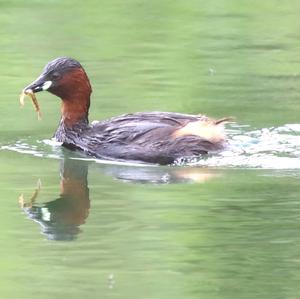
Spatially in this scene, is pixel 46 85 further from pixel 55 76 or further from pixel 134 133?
pixel 134 133

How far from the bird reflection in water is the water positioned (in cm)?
2

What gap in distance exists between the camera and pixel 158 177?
1043 centimetres

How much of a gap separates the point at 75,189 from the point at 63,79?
160 centimetres

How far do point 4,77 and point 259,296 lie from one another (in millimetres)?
7323

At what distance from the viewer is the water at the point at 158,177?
7852 mm

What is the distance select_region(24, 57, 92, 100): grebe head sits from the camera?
11.4 m

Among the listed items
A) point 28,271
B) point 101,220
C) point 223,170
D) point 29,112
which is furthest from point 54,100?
point 28,271

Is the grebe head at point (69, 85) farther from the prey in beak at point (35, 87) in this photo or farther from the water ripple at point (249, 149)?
the water ripple at point (249, 149)

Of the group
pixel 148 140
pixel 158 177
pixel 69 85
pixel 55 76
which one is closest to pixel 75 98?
pixel 69 85

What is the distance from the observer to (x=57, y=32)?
17.0 metres

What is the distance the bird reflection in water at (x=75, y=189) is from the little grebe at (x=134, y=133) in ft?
0.56

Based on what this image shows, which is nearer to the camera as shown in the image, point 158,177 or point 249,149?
point 158,177

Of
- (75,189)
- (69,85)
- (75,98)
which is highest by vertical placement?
(69,85)

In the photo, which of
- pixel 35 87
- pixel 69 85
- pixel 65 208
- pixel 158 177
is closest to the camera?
pixel 65 208
